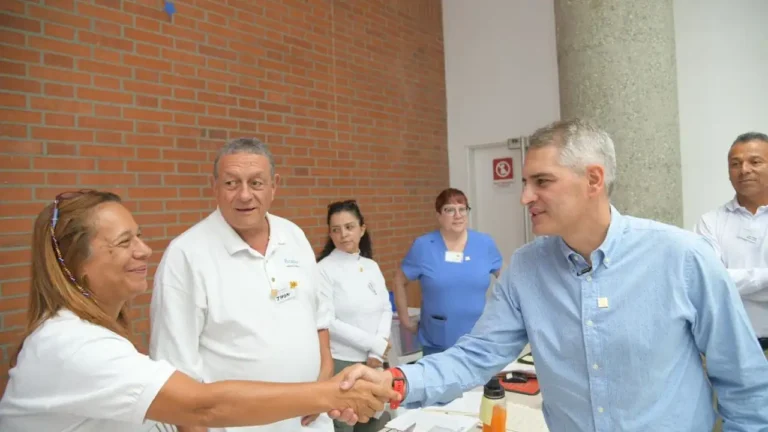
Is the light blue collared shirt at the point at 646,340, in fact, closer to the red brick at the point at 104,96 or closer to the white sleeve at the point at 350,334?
the white sleeve at the point at 350,334

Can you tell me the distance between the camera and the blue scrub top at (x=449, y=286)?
130 inches

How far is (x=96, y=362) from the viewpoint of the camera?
1.20m

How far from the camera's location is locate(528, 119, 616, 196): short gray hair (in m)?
1.41

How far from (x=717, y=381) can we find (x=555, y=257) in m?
0.50

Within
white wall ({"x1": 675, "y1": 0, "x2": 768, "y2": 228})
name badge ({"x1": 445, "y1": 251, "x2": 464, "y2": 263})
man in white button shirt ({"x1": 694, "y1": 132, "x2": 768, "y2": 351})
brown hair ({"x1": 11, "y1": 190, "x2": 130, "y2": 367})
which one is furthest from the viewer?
white wall ({"x1": 675, "y1": 0, "x2": 768, "y2": 228})

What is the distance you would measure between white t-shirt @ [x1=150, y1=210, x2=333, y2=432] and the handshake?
30 cm

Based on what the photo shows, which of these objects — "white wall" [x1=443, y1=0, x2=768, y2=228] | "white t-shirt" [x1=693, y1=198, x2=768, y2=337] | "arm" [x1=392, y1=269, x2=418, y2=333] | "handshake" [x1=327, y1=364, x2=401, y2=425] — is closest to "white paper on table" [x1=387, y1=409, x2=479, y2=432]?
"handshake" [x1=327, y1=364, x2=401, y2=425]

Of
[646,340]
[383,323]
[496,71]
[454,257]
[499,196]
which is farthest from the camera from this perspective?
[499,196]

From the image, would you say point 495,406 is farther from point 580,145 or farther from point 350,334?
point 350,334

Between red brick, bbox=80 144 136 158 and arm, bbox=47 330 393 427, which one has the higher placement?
red brick, bbox=80 144 136 158

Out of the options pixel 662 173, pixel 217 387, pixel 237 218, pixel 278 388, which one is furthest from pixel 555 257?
pixel 662 173

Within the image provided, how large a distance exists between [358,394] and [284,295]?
49cm

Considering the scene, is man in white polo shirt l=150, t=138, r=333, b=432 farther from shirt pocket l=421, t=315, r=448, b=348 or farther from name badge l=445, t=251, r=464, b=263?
name badge l=445, t=251, r=464, b=263

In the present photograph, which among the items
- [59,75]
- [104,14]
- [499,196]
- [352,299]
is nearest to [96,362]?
[352,299]
